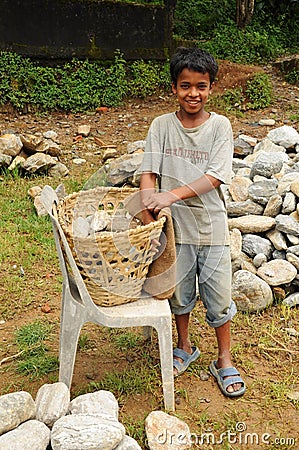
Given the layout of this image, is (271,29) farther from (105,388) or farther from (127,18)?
(105,388)

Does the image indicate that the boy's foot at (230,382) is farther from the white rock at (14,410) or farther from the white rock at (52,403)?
the white rock at (14,410)

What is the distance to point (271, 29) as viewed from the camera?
34.0ft

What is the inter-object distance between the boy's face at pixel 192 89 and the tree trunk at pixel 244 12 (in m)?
7.93

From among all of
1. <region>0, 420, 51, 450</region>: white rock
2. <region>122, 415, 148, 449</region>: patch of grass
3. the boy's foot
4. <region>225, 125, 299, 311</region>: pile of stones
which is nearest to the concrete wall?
<region>225, 125, 299, 311</region>: pile of stones

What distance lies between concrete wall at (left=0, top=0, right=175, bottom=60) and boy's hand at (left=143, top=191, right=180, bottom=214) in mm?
5620

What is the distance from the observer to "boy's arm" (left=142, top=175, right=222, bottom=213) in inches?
100

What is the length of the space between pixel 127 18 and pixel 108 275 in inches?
252

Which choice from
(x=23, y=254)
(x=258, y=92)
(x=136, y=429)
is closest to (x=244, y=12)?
(x=258, y=92)

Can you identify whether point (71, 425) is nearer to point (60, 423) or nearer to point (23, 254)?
point (60, 423)

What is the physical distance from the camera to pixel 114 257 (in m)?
2.42

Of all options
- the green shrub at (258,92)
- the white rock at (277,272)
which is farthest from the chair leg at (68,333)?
the green shrub at (258,92)

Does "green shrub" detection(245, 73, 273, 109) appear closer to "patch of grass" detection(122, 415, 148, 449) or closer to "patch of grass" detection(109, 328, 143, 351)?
"patch of grass" detection(109, 328, 143, 351)

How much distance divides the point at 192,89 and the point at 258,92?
581cm

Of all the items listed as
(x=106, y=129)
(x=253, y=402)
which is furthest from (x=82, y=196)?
(x=106, y=129)
